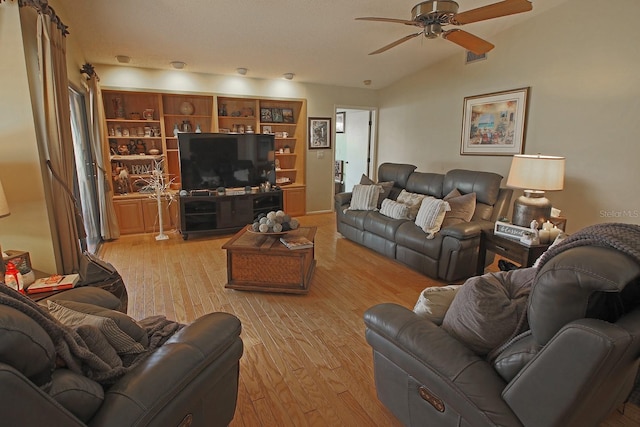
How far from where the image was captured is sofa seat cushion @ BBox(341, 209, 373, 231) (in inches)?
175

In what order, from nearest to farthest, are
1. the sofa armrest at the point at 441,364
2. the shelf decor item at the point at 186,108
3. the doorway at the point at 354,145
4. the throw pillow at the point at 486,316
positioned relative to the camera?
the sofa armrest at the point at 441,364, the throw pillow at the point at 486,316, the shelf decor item at the point at 186,108, the doorway at the point at 354,145

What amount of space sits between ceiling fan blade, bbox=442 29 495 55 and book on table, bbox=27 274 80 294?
3.49 meters

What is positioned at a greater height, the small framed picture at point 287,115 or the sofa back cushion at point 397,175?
the small framed picture at point 287,115

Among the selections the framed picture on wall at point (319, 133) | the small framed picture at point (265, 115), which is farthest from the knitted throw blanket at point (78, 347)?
the framed picture on wall at point (319, 133)

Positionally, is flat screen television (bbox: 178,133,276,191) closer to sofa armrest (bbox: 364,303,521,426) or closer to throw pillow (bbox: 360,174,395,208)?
throw pillow (bbox: 360,174,395,208)

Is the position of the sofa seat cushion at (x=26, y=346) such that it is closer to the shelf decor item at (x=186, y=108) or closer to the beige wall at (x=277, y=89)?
the beige wall at (x=277, y=89)

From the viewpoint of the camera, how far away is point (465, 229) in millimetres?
3238

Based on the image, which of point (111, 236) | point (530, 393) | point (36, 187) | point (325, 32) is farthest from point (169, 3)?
point (530, 393)

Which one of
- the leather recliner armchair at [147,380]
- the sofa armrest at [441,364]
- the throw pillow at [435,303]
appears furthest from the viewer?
the throw pillow at [435,303]

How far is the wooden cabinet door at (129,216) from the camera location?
195 inches

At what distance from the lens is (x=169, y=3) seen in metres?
3.28

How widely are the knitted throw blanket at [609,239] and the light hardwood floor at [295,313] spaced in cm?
123

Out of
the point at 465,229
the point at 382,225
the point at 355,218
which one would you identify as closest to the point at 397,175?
the point at 355,218

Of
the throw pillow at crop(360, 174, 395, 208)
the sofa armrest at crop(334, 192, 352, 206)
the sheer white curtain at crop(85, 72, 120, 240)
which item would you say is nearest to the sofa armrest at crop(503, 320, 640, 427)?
the throw pillow at crop(360, 174, 395, 208)
